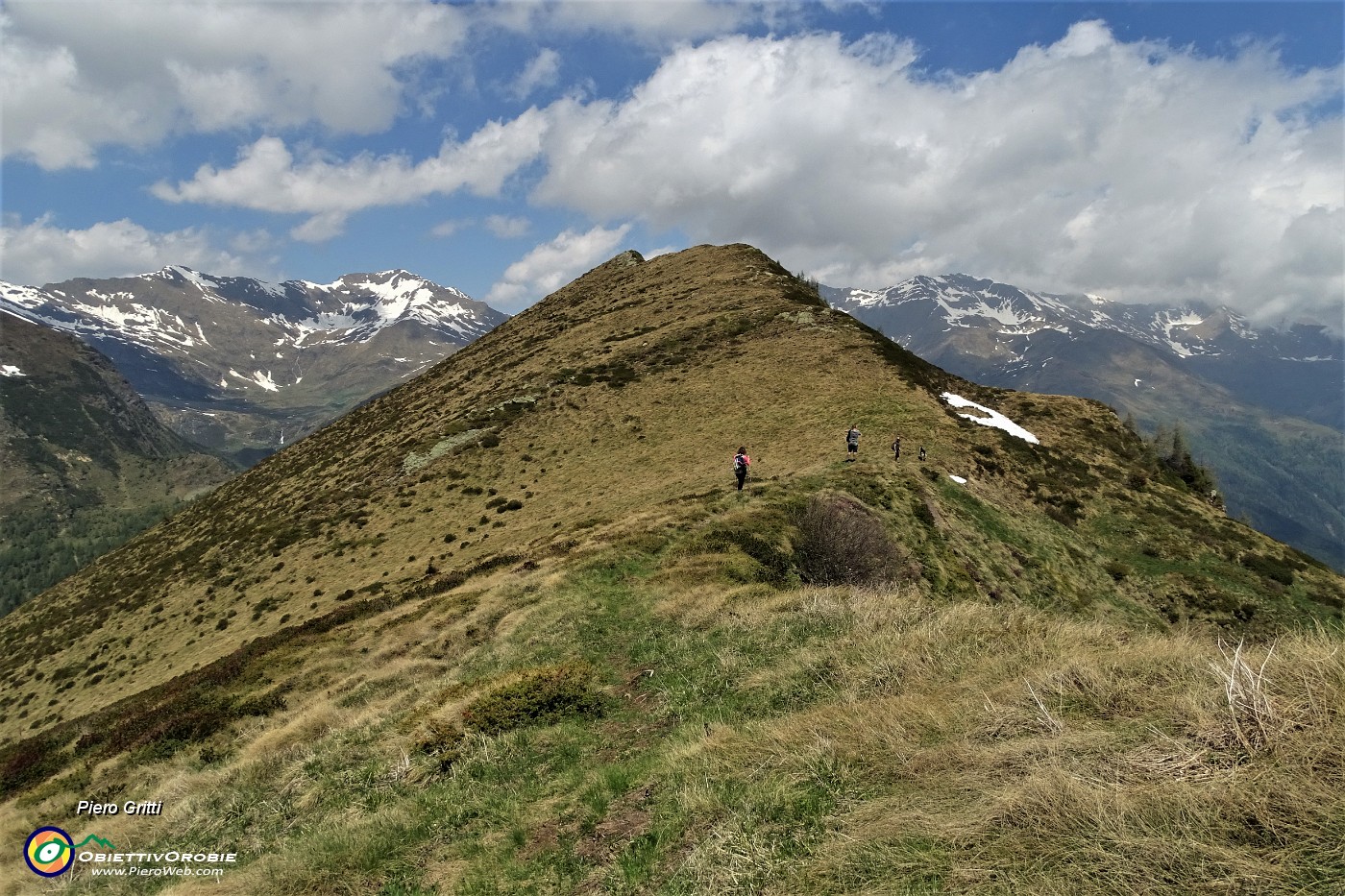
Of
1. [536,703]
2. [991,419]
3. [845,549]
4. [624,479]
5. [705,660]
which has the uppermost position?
[991,419]

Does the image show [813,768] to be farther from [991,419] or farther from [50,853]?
[991,419]

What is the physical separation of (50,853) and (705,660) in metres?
15.7

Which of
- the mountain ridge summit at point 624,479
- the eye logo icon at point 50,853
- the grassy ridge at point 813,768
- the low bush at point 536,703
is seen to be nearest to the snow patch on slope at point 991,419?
the mountain ridge summit at point 624,479

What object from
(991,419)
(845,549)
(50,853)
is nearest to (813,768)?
(845,549)

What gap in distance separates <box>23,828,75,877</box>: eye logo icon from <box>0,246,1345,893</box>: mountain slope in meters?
1.53

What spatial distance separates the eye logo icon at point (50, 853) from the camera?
44.4 ft

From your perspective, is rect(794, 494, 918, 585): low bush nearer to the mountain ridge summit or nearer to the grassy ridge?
the mountain ridge summit

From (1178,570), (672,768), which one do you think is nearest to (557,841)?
(672,768)

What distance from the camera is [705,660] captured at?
14.7 meters

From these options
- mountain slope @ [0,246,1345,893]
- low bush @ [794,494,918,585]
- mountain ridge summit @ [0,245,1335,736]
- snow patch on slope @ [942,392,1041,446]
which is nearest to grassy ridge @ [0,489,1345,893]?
mountain slope @ [0,246,1345,893]

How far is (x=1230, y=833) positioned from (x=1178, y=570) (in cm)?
4050

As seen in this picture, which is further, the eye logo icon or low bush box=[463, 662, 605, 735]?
the eye logo icon

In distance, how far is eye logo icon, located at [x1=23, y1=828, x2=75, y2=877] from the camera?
13.5 m

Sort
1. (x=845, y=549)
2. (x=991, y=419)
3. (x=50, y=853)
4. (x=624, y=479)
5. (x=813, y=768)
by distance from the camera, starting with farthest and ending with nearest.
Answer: (x=991, y=419) → (x=624, y=479) → (x=845, y=549) → (x=50, y=853) → (x=813, y=768)
